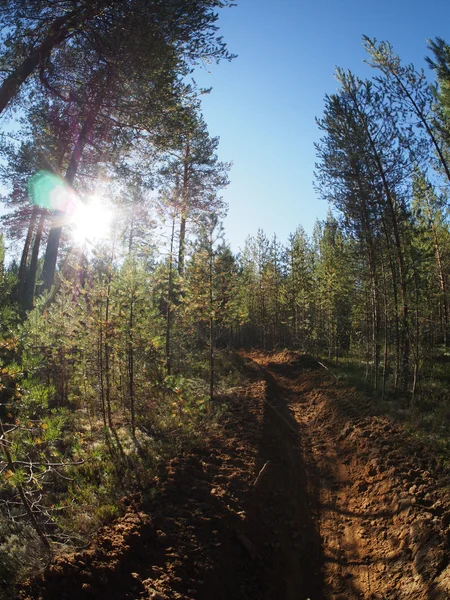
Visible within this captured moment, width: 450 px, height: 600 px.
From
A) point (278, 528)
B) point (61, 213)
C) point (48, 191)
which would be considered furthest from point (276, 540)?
point (48, 191)

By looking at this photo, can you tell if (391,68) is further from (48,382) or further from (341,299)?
(48,382)

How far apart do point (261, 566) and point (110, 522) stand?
2489 millimetres

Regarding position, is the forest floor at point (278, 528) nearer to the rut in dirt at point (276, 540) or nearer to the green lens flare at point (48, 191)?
the rut in dirt at point (276, 540)

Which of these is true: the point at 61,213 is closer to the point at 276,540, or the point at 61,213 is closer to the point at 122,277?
the point at 122,277

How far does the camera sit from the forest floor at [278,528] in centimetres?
458

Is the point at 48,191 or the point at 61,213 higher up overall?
the point at 48,191

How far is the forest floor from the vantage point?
15.0 ft

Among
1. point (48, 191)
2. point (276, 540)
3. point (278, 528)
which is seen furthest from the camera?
point (48, 191)

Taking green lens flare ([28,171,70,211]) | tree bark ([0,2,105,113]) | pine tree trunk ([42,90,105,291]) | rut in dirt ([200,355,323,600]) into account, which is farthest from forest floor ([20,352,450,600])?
green lens flare ([28,171,70,211])

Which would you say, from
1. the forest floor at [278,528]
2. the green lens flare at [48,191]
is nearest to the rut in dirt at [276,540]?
the forest floor at [278,528]

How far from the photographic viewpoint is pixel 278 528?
21.3 ft

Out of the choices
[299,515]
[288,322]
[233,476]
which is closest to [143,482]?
[233,476]

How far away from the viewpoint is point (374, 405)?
37.1 feet

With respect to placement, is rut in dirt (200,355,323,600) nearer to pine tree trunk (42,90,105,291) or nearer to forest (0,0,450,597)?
forest (0,0,450,597)
